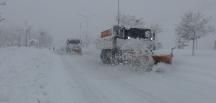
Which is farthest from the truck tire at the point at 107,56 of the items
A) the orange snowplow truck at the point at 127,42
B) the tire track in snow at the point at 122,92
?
the tire track in snow at the point at 122,92

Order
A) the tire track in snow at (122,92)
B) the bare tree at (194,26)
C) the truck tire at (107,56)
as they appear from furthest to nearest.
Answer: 1. the bare tree at (194,26)
2. the truck tire at (107,56)
3. the tire track in snow at (122,92)

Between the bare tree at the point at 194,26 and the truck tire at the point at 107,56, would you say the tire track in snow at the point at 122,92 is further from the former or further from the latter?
the bare tree at the point at 194,26

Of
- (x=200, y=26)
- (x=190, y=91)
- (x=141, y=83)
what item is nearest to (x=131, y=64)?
(x=141, y=83)

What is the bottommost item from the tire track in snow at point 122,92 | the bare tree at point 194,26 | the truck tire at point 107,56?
the tire track in snow at point 122,92

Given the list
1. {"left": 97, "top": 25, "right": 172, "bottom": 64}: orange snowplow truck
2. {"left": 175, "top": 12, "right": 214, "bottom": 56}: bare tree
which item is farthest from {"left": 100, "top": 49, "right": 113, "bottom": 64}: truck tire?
{"left": 175, "top": 12, "right": 214, "bottom": 56}: bare tree

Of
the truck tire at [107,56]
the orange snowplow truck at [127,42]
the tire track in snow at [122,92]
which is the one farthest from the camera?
the truck tire at [107,56]

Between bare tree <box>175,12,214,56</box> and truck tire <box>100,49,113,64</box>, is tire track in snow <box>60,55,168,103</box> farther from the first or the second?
bare tree <box>175,12,214,56</box>

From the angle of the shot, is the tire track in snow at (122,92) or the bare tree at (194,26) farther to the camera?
the bare tree at (194,26)

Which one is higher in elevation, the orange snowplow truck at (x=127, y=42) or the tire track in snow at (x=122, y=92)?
the orange snowplow truck at (x=127, y=42)

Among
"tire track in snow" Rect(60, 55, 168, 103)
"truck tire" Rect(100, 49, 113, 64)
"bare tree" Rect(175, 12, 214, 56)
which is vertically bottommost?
"tire track in snow" Rect(60, 55, 168, 103)

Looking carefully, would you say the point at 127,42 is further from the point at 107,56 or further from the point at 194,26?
the point at 194,26

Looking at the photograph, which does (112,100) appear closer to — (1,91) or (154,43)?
(1,91)

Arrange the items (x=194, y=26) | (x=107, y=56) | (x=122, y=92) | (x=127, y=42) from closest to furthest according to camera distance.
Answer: (x=122, y=92) < (x=127, y=42) < (x=107, y=56) < (x=194, y=26)

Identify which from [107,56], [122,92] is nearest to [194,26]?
[107,56]
